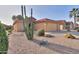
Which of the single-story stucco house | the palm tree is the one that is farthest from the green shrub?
the palm tree

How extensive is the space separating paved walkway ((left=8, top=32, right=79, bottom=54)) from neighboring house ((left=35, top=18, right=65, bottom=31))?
0.15 meters

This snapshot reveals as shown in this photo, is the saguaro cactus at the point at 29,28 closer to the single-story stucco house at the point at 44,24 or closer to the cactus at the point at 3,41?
the single-story stucco house at the point at 44,24

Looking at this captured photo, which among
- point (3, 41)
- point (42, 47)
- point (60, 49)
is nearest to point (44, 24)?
point (42, 47)

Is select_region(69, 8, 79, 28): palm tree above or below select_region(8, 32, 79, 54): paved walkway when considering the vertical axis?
above

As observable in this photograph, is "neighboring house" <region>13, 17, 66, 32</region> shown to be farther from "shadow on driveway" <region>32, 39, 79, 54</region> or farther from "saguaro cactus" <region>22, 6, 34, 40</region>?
"shadow on driveway" <region>32, 39, 79, 54</region>

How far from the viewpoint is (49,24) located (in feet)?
15.8

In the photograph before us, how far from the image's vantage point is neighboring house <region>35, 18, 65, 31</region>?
4.76 m

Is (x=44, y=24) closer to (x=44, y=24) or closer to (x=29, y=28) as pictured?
(x=44, y=24)

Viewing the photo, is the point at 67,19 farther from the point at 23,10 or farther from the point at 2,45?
the point at 2,45

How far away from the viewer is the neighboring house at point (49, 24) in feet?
15.6

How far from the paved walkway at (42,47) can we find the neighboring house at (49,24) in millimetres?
152

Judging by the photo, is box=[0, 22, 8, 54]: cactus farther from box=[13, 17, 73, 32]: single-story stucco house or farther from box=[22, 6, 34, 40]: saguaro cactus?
box=[22, 6, 34, 40]: saguaro cactus

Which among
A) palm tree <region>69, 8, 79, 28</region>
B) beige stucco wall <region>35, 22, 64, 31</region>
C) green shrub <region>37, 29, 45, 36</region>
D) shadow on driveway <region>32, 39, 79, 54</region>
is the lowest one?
Answer: shadow on driveway <region>32, 39, 79, 54</region>

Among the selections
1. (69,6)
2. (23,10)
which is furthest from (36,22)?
(69,6)
